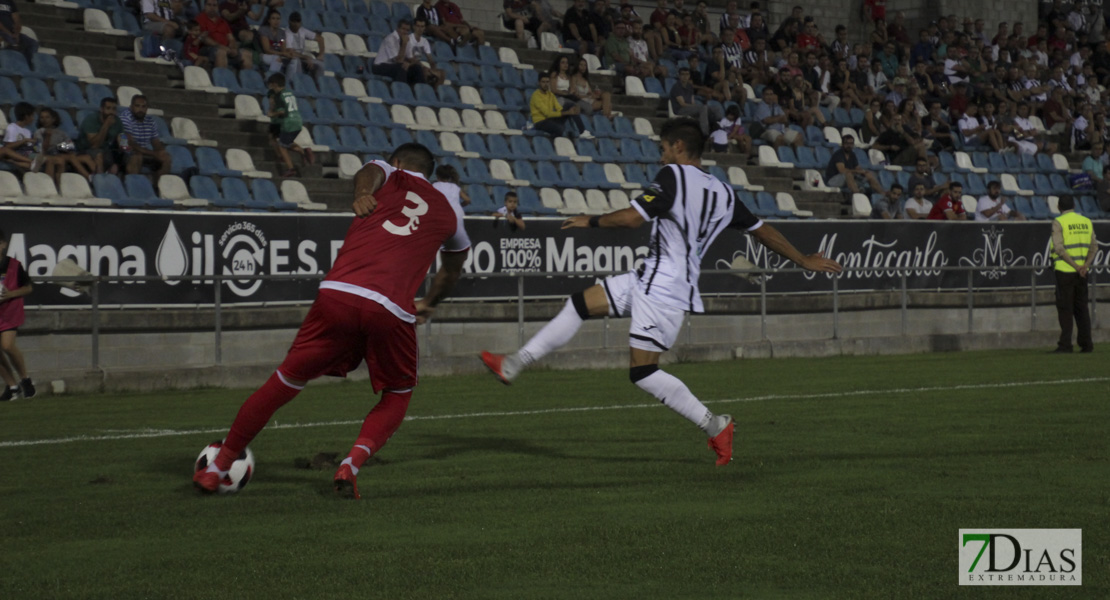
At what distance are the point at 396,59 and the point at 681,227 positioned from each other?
54.1ft

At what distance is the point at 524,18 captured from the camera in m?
28.2

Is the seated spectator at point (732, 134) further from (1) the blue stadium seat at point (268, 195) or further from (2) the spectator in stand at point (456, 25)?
(1) the blue stadium seat at point (268, 195)

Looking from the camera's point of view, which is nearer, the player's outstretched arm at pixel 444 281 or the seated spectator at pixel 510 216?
the player's outstretched arm at pixel 444 281

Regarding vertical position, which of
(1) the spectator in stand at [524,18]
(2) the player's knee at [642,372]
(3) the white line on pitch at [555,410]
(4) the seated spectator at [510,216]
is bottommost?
(3) the white line on pitch at [555,410]

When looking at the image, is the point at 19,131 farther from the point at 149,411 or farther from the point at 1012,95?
the point at 1012,95

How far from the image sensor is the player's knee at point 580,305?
8719 millimetres

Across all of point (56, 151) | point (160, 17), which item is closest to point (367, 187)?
point (56, 151)

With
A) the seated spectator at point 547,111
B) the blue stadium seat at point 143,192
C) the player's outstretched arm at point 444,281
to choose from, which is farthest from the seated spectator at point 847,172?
the player's outstretched arm at point 444,281

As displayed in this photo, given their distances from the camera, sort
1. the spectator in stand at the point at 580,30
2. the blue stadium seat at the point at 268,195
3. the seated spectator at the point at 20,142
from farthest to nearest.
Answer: the spectator in stand at the point at 580,30 < the blue stadium seat at the point at 268,195 < the seated spectator at the point at 20,142

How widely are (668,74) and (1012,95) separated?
1066 cm

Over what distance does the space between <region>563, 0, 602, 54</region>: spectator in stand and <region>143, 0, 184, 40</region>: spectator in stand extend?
8.88 metres

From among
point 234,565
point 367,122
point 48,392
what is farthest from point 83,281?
point 234,565

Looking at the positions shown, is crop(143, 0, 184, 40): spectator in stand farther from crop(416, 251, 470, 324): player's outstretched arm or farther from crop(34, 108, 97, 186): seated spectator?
crop(416, 251, 470, 324): player's outstretched arm

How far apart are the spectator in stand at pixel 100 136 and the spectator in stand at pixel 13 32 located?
88.0 inches
